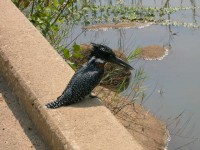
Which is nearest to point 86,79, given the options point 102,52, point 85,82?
point 85,82

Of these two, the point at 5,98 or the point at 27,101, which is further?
the point at 5,98

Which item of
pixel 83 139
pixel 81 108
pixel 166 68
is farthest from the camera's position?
pixel 166 68

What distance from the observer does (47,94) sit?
9.86ft

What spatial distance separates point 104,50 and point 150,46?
4820 millimetres

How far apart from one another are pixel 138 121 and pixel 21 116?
2504 mm

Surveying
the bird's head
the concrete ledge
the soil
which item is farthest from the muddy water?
the bird's head

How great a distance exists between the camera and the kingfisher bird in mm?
2840

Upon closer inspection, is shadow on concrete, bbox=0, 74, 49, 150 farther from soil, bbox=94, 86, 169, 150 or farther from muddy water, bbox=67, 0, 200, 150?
muddy water, bbox=67, 0, 200, 150

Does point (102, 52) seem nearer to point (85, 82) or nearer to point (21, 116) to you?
point (85, 82)

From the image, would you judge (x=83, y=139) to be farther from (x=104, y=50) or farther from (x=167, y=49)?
(x=167, y=49)

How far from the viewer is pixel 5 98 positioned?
3.30 m

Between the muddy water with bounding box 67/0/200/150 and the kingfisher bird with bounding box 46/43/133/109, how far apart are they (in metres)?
2.51

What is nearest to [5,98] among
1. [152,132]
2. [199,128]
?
[152,132]

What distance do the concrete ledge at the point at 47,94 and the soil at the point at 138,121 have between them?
1.57 m
